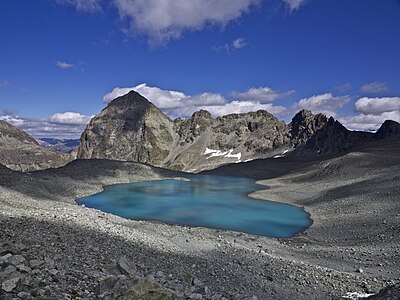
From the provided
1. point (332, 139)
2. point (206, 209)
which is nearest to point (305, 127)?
point (332, 139)

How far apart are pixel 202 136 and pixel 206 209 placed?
423 feet

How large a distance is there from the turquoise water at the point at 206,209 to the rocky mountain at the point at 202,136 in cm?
8218

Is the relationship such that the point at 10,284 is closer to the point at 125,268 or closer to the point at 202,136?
the point at 125,268

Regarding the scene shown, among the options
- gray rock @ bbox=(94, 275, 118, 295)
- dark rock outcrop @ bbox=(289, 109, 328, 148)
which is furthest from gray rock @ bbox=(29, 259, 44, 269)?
dark rock outcrop @ bbox=(289, 109, 328, 148)

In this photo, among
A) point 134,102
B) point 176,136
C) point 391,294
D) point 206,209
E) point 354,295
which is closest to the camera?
point 391,294

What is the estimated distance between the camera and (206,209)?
1858 inches

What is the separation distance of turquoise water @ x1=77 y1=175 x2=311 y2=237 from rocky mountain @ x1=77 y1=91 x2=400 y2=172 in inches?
3235

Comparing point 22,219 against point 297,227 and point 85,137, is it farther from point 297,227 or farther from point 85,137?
point 85,137

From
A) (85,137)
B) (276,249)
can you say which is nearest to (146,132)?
(85,137)

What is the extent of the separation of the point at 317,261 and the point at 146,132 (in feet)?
529

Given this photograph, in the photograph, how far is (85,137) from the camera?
184 meters

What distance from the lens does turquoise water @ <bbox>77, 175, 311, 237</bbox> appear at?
3703 centimetres

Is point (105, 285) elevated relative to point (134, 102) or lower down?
lower down

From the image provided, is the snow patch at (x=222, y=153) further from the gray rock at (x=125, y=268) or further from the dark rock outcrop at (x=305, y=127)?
the gray rock at (x=125, y=268)
